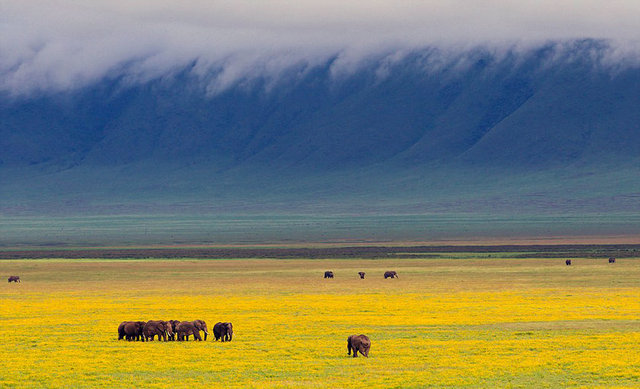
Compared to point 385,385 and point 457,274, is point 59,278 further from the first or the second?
point 385,385

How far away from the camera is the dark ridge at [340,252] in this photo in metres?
80.8

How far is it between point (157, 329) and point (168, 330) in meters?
0.31

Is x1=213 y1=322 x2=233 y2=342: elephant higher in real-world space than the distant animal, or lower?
lower

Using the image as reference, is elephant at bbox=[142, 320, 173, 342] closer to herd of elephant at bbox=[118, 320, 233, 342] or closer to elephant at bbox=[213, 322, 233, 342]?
herd of elephant at bbox=[118, 320, 233, 342]

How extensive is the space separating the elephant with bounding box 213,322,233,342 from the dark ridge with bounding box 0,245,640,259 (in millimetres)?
49344

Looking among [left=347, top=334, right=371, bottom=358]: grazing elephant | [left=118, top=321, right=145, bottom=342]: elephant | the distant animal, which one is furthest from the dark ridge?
[left=347, top=334, right=371, bottom=358]: grazing elephant

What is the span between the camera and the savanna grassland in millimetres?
24109

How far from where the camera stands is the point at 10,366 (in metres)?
25.5

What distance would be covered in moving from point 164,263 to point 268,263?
6420 mm

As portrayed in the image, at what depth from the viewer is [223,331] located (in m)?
29.8

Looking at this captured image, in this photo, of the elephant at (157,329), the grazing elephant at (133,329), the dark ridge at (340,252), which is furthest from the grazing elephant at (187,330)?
the dark ridge at (340,252)

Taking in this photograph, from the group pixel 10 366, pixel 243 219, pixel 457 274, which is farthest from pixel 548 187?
pixel 10 366

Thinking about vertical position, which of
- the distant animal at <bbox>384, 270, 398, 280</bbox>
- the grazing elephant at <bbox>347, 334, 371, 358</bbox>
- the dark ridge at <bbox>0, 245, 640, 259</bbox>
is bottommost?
the grazing elephant at <bbox>347, 334, 371, 358</bbox>

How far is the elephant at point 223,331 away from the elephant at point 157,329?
1190 mm
